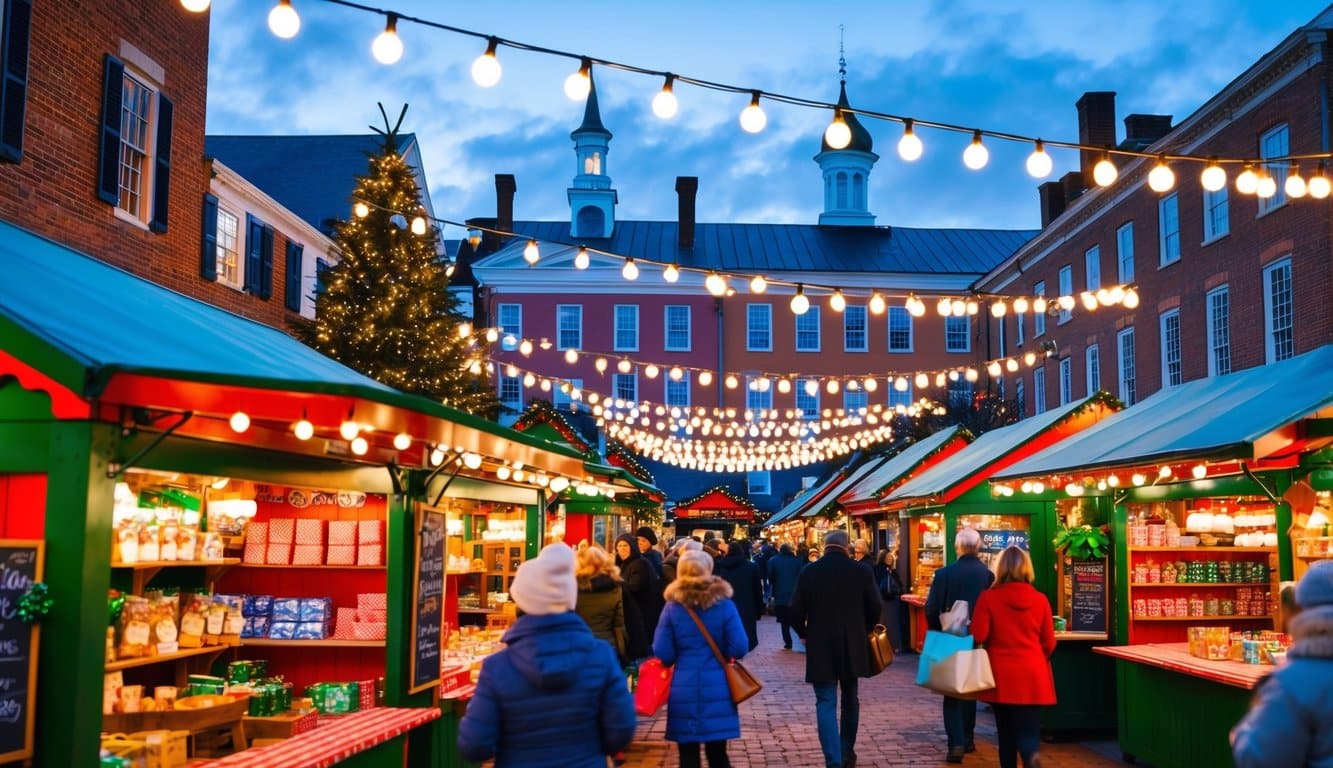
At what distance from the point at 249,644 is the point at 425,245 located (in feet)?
36.1

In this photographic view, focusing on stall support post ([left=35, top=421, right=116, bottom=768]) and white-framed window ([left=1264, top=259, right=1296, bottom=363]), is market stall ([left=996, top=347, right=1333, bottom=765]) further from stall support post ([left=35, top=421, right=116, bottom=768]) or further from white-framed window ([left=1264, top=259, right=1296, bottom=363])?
white-framed window ([left=1264, top=259, right=1296, bottom=363])

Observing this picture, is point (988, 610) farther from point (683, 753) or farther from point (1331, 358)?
point (1331, 358)

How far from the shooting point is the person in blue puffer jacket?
4.50 meters

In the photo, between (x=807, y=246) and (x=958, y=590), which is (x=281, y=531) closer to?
(x=958, y=590)

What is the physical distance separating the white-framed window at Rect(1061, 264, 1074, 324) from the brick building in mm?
44

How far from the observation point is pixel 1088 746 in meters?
11.8

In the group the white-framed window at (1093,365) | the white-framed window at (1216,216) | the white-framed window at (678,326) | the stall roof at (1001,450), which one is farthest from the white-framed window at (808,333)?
the stall roof at (1001,450)

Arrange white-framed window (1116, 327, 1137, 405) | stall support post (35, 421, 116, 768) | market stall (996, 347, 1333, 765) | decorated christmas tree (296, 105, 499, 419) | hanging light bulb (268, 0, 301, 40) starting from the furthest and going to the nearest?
white-framed window (1116, 327, 1137, 405), decorated christmas tree (296, 105, 499, 419), market stall (996, 347, 1333, 765), hanging light bulb (268, 0, 301, 40), stall support post (35, 421, 116, 768)

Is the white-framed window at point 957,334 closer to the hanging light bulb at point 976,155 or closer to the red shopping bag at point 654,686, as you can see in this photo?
the hanging light bulb at point 976,155

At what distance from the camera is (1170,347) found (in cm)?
2822

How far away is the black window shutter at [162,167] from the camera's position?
12.6 m

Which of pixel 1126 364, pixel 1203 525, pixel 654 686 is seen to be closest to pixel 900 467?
pixel 1126 364

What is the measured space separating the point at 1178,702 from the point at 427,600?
5.64m

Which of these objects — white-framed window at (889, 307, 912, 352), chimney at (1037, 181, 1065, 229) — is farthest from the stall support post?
white-framed window at (889, 307, 912, 352)
